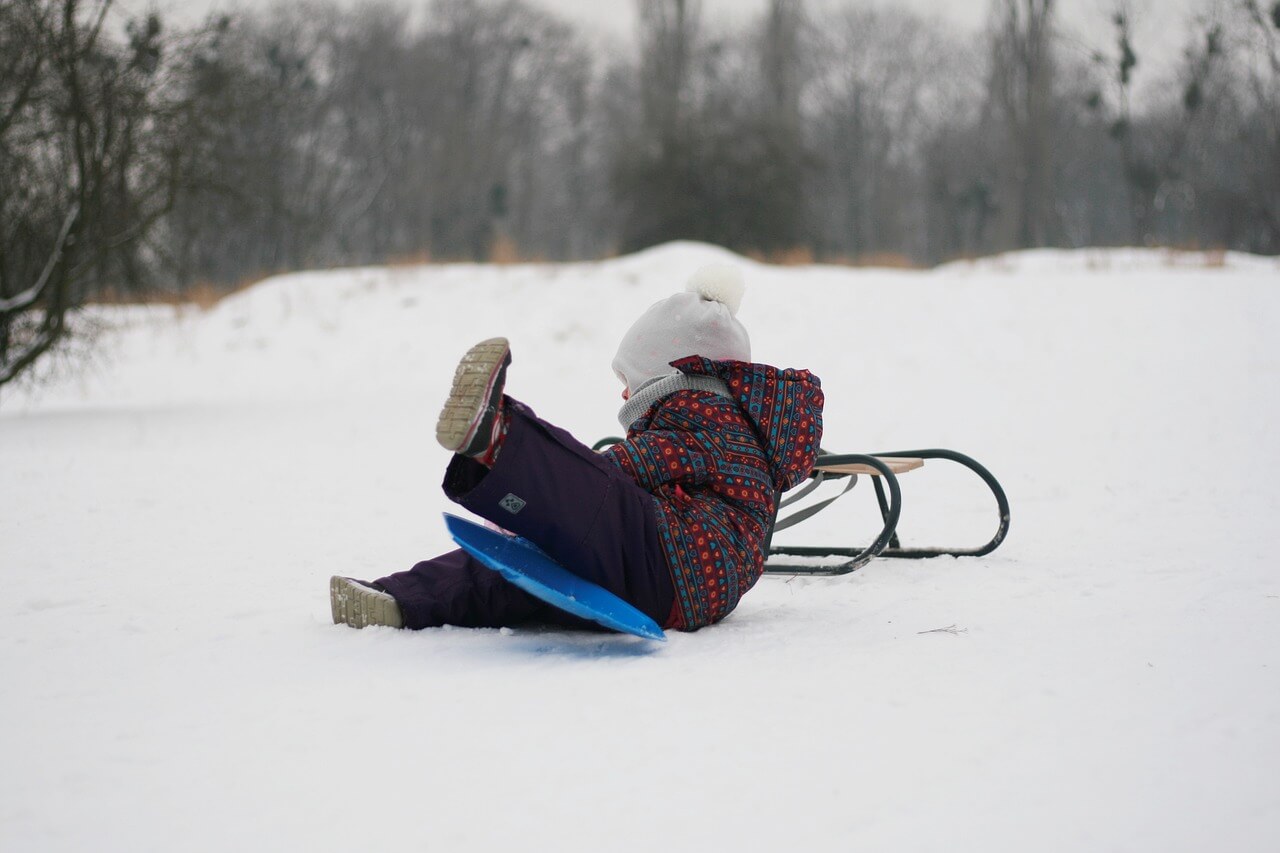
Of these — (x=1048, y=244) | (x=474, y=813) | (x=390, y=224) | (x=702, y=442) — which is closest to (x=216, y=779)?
(x=474, y=813)

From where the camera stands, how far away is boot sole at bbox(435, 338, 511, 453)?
2.13m

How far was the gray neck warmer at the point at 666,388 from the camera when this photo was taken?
2777 mm

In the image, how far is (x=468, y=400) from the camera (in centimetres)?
216

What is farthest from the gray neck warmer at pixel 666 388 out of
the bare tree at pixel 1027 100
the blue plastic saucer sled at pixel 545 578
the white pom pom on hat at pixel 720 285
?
the bare tree at pixel 1027 100

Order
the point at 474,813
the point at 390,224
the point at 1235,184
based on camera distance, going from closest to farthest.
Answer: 1. the point at 474,813
2. the point at 1235,184
3. the point at 390,224

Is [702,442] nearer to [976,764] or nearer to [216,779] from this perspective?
[976,764]

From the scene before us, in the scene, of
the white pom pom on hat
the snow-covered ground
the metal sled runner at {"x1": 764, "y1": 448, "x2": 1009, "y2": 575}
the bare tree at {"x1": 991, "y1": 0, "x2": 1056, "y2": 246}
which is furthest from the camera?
the bare tree at {"x1": 991, "y1": 0, "x2": 1056, "y2": 246}

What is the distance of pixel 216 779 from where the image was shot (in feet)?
5.78

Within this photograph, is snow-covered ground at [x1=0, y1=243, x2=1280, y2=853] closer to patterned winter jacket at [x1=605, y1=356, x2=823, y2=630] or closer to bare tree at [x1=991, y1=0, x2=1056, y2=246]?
patterned winter jacket at [x1=605, y1=356, x2=823, y2=630]

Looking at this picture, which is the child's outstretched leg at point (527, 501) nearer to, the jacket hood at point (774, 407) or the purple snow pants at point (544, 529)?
the purple snow pants at point (544, 529)

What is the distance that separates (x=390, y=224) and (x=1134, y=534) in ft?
103

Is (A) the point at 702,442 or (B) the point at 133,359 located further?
(B) the point at 133,359

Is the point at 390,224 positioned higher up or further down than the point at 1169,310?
higher up

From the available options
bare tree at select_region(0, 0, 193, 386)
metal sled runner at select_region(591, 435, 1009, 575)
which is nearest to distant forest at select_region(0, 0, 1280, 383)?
bare tree at select_region(0, 0, 193, 386)
